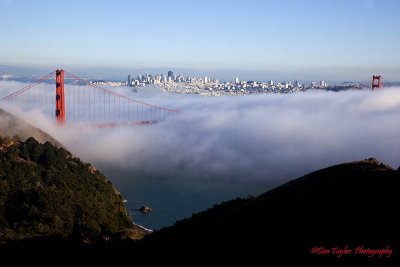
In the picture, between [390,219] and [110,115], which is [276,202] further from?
[110,115]

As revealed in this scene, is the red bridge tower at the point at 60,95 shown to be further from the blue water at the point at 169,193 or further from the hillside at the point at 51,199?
the hillside at the point at 51,199

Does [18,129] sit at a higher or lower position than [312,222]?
lower

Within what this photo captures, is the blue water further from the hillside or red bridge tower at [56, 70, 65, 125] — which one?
red bridge tower at [56, 70, 65, 125]

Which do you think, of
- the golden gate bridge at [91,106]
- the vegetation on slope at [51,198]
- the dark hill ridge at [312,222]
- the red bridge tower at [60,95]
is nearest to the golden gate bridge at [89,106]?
the golden gate bridge at [91,106]

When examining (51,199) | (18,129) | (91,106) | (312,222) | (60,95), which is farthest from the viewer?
(91,106)

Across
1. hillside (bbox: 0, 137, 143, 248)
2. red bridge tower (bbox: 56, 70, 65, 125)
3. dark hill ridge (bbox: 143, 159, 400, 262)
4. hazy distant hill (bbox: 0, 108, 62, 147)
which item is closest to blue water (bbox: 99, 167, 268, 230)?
hillside (bbox: 0, 137, 143, 248)

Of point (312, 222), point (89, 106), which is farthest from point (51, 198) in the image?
point (89, 106)

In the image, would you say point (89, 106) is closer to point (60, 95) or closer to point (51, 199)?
point (60, 95)
